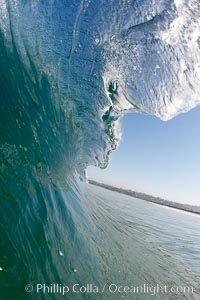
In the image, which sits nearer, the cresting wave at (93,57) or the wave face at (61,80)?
the wave face at (61,80)

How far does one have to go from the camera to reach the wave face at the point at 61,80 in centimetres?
585

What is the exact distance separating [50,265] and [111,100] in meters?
4.36

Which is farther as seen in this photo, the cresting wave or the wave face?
the cresting wave

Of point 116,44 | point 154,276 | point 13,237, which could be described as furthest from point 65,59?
point 154,276

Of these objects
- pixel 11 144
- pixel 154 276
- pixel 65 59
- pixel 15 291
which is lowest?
pixel 154 276

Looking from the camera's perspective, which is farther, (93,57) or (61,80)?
(61,80)

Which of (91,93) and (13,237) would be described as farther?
(91,93)

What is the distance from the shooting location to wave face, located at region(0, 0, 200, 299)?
19.2ft

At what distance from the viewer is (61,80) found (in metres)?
7.41

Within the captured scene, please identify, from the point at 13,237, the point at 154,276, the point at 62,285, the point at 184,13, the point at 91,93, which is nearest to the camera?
the point at 13,237

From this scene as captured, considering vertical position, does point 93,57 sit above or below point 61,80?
above

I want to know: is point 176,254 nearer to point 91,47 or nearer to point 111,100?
point 111,100

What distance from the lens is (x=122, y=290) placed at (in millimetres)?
7082

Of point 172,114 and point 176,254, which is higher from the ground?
point 172,114
